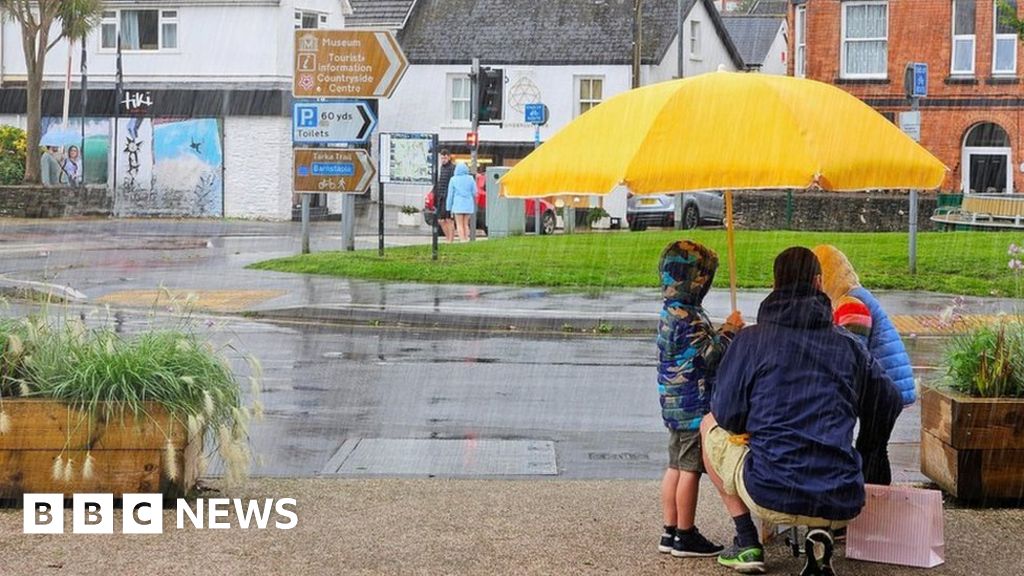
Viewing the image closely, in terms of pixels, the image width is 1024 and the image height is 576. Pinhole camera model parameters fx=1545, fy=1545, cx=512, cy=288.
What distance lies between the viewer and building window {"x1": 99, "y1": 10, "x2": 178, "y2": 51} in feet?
151

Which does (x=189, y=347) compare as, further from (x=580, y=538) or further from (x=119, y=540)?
(x=580, y=538)

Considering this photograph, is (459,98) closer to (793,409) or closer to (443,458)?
(443,458)

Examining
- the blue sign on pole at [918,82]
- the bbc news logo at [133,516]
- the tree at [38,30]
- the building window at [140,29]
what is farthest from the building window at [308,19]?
the bbc news logo at [133,516]

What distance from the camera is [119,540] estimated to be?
23.5 feet

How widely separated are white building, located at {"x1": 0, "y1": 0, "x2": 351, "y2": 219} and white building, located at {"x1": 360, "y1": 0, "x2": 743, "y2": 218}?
624cm

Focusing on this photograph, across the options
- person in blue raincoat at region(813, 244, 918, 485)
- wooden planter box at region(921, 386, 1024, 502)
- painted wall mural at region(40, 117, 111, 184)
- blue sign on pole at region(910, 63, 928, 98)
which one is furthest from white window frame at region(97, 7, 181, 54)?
person in blue raincoat at region(813, 244, 918, 485)

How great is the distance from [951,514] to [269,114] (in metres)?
38.4

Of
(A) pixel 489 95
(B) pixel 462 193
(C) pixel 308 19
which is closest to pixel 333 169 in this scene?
(B) pixel 462 193

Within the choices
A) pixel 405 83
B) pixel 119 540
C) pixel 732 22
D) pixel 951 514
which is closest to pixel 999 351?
pixel 951 514

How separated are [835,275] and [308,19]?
41.7 meters

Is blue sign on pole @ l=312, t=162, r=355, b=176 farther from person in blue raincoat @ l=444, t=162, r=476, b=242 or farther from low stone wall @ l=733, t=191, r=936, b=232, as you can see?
low stone wall @ l=733, t=191, r=936, b=232

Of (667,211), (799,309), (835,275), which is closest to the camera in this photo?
(799,309)

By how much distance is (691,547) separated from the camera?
6.96 meters

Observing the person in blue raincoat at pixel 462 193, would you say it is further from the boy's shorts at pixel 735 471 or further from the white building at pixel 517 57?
the boy's shorts at pixel 735 471
